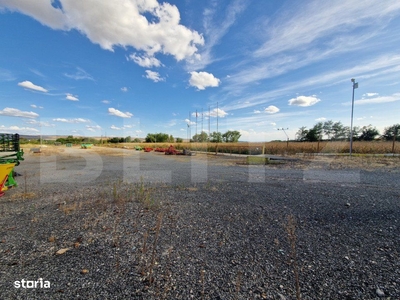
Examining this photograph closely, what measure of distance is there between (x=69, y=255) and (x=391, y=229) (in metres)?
4.96

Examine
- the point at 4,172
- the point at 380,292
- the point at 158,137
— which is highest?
the point at 158,137

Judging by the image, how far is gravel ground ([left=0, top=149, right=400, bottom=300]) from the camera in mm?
1725

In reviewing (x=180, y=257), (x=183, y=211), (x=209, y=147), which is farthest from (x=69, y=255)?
(x=209, y=147)

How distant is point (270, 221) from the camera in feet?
10.6

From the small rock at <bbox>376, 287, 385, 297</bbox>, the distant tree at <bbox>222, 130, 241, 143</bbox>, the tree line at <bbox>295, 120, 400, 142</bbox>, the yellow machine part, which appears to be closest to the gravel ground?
the small rock at <bbox>376, 287, 385, 297</bbox>

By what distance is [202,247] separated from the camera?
2.42 metres

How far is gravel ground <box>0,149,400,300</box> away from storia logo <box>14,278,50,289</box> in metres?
0.03

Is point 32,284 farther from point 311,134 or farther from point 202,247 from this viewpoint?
point 311,134

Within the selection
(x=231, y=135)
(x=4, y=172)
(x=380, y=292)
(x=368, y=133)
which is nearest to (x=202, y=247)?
(x=380, y=292)

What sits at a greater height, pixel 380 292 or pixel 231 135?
pixel 231 135

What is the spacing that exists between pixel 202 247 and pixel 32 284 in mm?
1895

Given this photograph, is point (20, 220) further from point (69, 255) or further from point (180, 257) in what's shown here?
point (180, 257)

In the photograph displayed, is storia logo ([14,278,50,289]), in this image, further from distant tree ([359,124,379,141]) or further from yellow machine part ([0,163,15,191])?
distant tree ([359,124,379,141])

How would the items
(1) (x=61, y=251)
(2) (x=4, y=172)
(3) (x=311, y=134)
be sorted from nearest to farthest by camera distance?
1. (1) (x=61, y=251)
2. (2) (x=4, y=172)
3. (3) (x=311, y=134)
